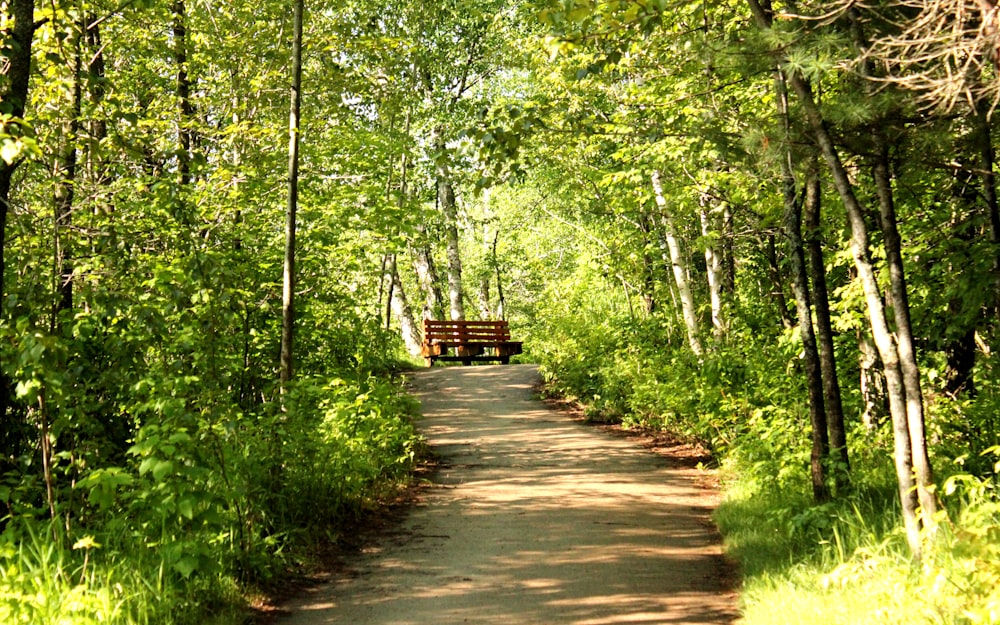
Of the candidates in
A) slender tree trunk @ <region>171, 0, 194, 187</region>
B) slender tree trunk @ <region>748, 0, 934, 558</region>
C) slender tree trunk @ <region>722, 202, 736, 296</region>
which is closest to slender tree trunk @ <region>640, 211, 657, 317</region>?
slender tree trunk @ <region>722, 202, 736, 296</region>

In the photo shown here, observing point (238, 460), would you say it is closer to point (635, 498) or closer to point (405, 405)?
point (635, 498)

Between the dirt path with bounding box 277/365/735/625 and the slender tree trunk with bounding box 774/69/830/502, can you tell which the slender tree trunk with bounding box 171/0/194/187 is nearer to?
the dirt path with bounding box 277/365/735/625

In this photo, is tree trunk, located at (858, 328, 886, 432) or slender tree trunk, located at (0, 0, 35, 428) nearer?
slender tree trunk, located at (0, 0, 35, 428)

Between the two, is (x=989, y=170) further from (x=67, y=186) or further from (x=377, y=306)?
(x=377, y=306)

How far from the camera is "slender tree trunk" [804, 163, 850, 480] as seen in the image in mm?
7582

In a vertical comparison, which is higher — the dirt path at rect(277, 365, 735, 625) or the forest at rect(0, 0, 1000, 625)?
the forest at rect(0, 0, 1000, 625)

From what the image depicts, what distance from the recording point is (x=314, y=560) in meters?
8.17

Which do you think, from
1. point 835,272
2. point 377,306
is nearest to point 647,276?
point 377,306

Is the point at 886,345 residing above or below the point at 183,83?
below

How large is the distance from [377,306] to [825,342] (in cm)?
865

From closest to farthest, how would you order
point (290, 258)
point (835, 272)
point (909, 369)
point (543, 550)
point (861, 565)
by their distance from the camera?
point (861, 565) → point (909, 369) → point (543, 550) → point (290, 258) → point (835, 272)

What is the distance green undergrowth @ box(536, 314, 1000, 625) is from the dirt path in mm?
489

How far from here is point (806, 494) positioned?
8.57m

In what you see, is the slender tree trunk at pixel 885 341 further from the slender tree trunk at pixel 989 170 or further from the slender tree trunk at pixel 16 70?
the slender tree trunk at pixel 16 70
